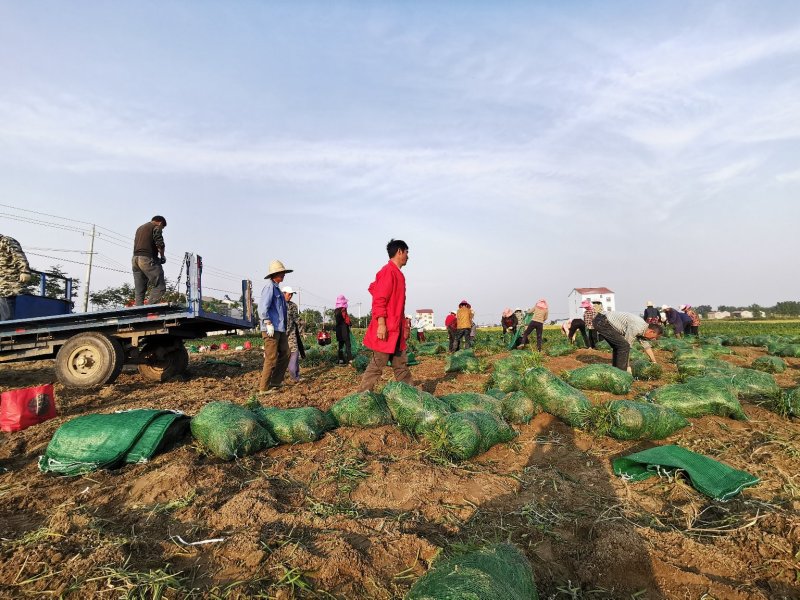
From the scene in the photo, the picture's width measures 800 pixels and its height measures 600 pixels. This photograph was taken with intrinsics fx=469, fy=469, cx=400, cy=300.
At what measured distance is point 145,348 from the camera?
8.43 m

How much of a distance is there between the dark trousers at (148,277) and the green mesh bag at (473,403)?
5412mm

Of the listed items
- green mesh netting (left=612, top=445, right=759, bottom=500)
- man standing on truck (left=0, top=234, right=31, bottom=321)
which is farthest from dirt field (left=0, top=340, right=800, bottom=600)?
man standing on truck (left=0, top=234, right=31, bottom=321)

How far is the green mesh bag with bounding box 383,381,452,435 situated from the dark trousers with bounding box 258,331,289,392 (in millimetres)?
2848

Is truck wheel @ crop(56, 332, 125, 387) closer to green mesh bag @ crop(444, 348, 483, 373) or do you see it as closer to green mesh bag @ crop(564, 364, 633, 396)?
green mesh bag @ crop(444, 348, 483, 373)

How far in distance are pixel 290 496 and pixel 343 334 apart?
25.5 ft

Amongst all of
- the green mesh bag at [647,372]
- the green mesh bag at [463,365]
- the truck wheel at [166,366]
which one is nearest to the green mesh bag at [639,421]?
the green mesh bag at [647,372]

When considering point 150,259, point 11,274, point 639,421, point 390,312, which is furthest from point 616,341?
point 11,274

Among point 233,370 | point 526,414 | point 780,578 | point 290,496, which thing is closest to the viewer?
point 780,578

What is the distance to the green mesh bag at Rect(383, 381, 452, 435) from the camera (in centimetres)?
398

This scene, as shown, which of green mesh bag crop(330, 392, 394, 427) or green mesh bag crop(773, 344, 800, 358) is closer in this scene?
green mesh bag crop(330, 392, 394, 427)

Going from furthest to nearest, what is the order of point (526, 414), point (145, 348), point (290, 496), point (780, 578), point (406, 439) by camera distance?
point (145, 348), point (526, 414), point (406, 439), point (290, 496), point (780, 578)

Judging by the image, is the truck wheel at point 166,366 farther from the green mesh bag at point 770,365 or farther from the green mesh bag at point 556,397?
the green mesh bag at point 770,365

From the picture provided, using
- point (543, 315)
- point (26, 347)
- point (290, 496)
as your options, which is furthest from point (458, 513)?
point (543, 315)

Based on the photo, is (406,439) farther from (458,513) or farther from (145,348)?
(145,348)
